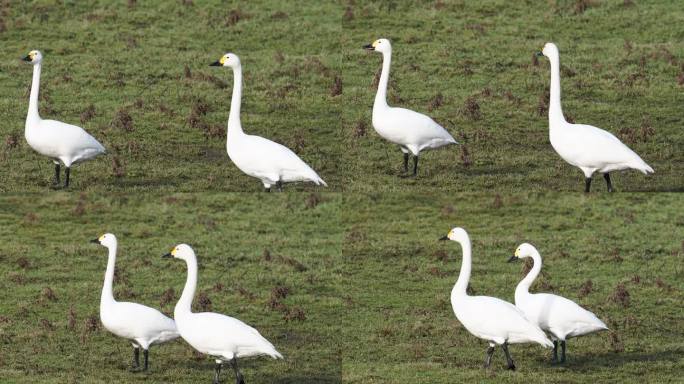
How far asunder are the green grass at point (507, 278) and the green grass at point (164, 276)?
2.09ft

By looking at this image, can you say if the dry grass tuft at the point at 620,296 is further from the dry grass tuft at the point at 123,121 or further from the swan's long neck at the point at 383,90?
the dry grass tuft at the point at 123,121

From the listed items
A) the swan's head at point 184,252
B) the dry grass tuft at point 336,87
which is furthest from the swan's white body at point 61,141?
the dry grass tuft at point 336,87

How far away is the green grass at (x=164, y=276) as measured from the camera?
873 inches

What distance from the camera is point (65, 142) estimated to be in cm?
2405

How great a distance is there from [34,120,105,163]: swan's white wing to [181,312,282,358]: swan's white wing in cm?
451

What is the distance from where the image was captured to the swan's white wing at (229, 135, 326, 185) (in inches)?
901

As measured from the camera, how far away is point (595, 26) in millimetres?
36406

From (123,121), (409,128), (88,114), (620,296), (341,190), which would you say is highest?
(88,114)

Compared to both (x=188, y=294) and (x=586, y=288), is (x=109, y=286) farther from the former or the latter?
(x=586, y=288)

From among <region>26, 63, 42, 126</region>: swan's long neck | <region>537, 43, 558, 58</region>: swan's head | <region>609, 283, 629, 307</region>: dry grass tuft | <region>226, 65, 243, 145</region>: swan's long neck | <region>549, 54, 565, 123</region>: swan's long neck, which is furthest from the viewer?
<region>609, 283, 629, 307</region>: dry grass tuft

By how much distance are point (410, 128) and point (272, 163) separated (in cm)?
264

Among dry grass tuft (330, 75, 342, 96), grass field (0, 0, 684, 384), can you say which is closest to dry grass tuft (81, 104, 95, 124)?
grass field (0, 0, 684, 384)

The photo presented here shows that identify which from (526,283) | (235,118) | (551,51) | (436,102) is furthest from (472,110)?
(526,283)

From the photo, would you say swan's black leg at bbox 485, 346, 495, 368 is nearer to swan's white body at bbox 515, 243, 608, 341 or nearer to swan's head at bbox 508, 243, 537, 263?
swan's white body at bbox 515, 243, 608, 341
